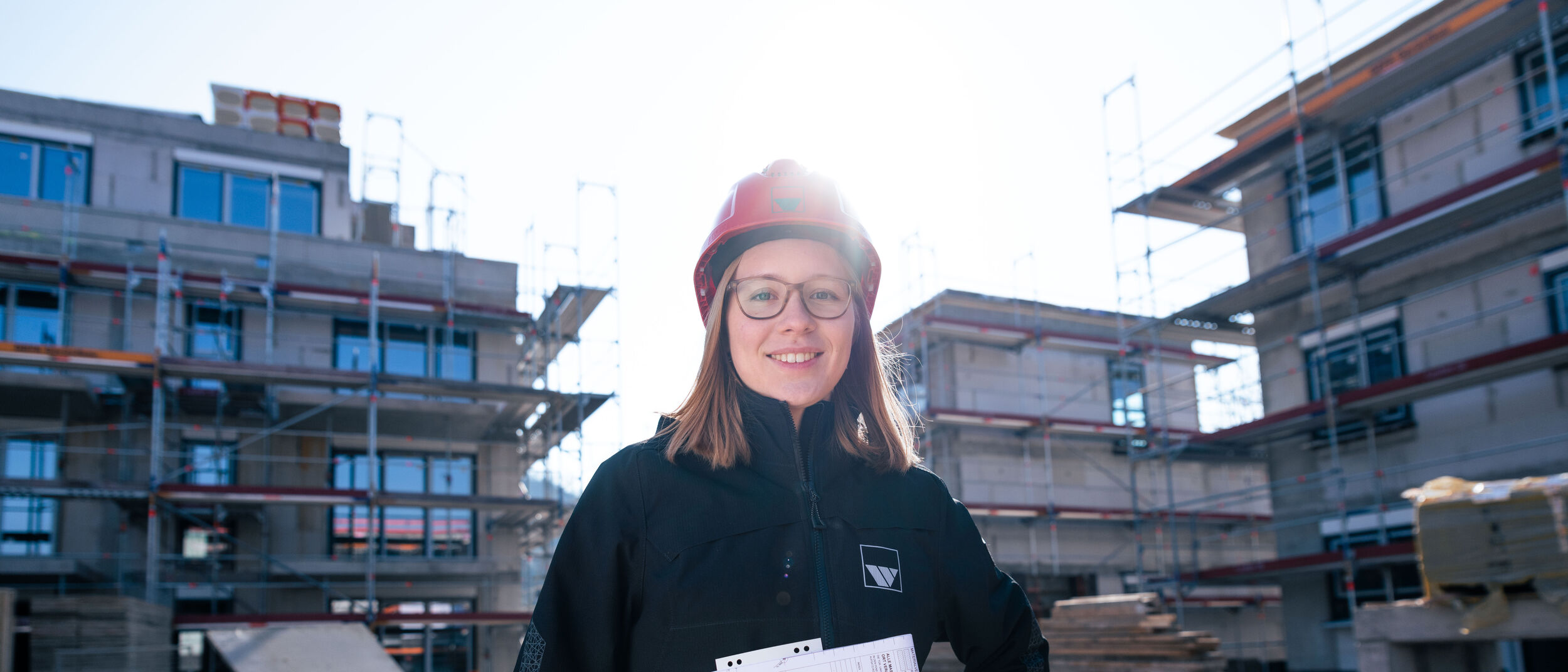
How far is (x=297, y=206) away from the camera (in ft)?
71.7

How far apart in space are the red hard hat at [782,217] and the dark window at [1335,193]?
14880mm

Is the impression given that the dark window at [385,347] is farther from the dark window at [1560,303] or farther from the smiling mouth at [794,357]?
the smiling mouth at [794,357]

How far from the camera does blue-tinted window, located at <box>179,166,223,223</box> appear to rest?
2070 cm

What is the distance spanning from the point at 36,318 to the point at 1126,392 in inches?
916

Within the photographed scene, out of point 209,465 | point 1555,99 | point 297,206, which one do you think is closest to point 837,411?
point 1555,99

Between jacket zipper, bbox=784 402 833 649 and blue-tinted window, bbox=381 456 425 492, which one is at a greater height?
blue-tinted window, bbox=381 456 425 492

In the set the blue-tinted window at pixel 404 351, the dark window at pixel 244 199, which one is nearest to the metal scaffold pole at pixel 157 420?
the dark window at pixel 244 199

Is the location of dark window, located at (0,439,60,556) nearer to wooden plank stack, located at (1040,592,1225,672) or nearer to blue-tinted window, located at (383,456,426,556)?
blue-tinted window, located at (383,456,426,556)

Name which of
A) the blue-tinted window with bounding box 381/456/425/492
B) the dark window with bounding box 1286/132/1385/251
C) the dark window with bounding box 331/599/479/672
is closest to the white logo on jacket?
the dark window with bounding box 1286/132/1385/251

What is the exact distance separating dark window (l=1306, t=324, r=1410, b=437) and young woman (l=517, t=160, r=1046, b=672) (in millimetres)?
14475

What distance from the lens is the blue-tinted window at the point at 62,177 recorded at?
19.5 meters

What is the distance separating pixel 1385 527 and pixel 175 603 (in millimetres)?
19047

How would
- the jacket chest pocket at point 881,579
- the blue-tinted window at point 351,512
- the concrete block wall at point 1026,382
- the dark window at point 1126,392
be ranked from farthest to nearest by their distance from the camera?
1. the dark window at point 1126,392
2. the concrete block wall at point 1026,382
3. the blue-tinted window at point 351,512
4. the jacket chest pocket at point 881,579

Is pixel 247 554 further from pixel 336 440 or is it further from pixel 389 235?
pixel 389 235
